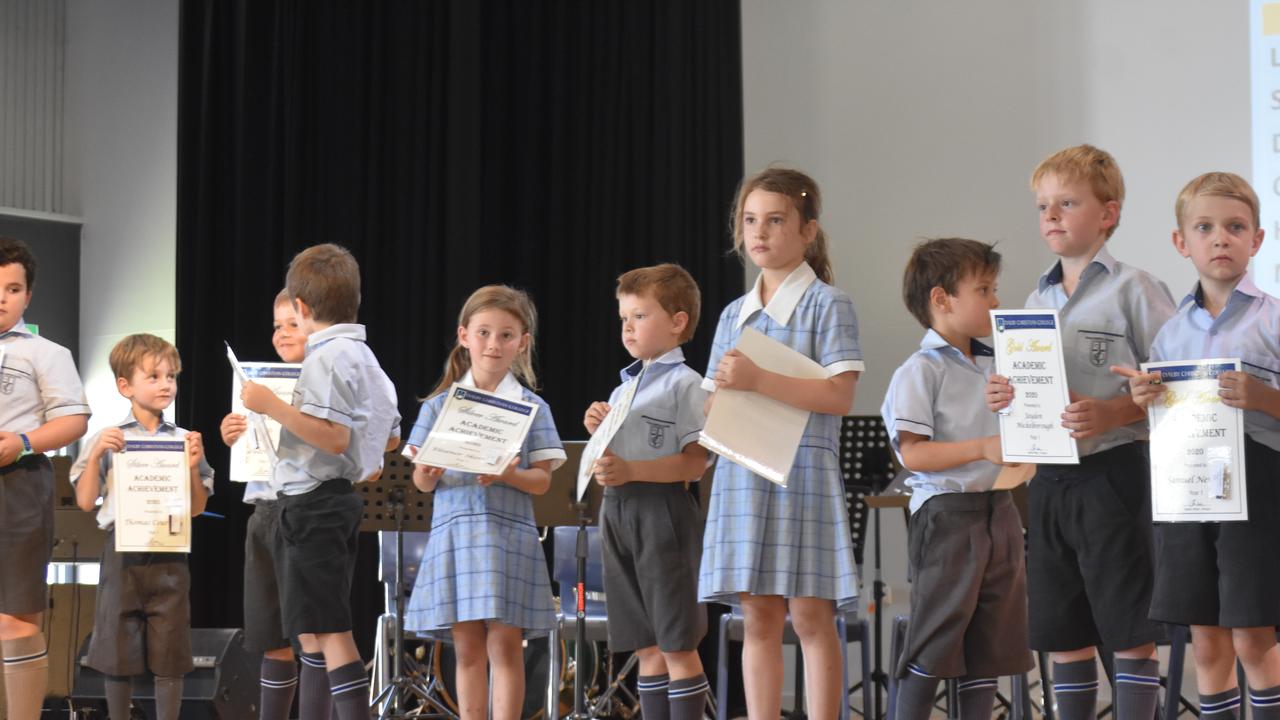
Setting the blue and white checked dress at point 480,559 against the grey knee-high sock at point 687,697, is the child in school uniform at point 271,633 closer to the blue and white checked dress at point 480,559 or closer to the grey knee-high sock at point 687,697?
the blue and white checked dress at point 480,559

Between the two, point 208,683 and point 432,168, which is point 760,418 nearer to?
point 208,683

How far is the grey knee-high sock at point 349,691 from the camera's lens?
3.45m

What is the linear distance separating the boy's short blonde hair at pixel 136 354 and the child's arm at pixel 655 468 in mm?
1799

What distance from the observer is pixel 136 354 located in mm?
4348

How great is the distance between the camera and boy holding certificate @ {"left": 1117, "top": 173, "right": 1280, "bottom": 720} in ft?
9.04

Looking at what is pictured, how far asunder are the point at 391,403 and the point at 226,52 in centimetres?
342

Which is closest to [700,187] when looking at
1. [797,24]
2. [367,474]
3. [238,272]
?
[797,24]

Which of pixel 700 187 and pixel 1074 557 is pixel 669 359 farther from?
pixel 700 187

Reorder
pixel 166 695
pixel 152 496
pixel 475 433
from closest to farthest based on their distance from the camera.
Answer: pixel 475 433, pixel 152 496, pixel 166 695

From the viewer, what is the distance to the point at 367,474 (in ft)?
12.1

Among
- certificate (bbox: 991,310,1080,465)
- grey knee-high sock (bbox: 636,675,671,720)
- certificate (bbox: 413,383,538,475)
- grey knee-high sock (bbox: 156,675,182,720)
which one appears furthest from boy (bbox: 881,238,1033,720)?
grey knee-high sock (bbox: 156,675,182,720)

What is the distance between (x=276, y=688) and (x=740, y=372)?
1.83 metres

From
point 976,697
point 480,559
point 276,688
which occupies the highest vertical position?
point 480,559

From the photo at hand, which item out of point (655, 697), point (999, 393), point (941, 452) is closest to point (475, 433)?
point (655, 697)
